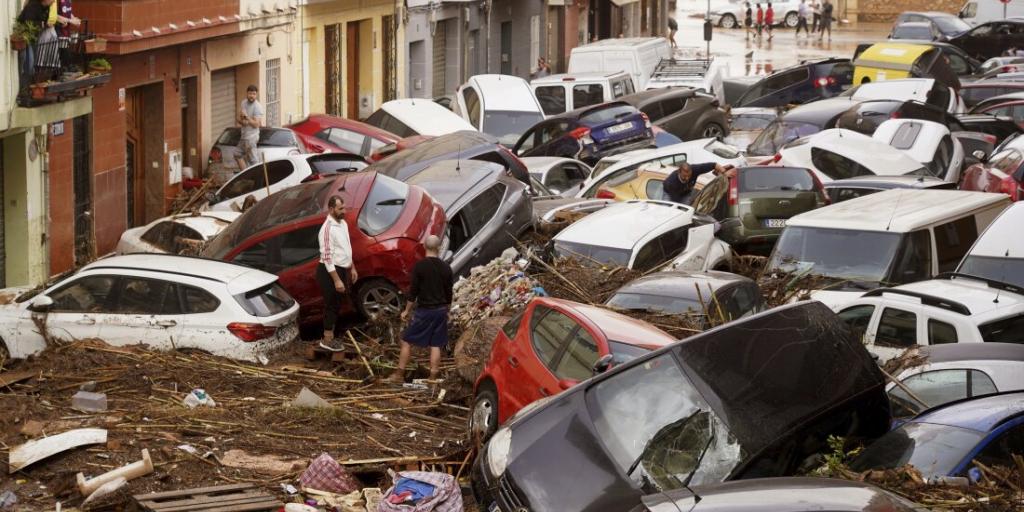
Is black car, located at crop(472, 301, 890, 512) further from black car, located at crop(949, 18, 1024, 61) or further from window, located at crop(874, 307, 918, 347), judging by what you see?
black car, located at crop(949, 18, 1024, 61)

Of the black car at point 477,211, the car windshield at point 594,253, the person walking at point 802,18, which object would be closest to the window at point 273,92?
the black car at point 477,211

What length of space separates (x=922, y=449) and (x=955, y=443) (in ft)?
0.73

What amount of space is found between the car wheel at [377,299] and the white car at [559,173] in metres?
7.64

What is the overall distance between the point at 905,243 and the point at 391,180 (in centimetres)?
566

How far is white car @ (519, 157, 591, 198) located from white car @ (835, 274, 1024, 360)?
390 inches

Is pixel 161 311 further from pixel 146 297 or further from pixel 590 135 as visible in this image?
pixel 590 135

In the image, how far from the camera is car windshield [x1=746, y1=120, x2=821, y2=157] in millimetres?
28266

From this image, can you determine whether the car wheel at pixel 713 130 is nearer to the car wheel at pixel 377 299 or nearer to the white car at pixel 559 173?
the white car at pixel 559 173

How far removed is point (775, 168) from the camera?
20.6m

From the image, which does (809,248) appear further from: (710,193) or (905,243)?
(710,193)

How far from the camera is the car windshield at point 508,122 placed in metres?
30.9

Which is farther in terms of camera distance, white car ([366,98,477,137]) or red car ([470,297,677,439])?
white car ([366,98,477,137])

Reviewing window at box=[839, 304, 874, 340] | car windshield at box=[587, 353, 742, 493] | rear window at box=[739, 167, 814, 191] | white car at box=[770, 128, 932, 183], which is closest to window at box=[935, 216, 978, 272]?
window at box=[839, 304, 874, 340]

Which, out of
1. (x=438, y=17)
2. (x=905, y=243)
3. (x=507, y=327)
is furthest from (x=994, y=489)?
(x=438, y=17)
